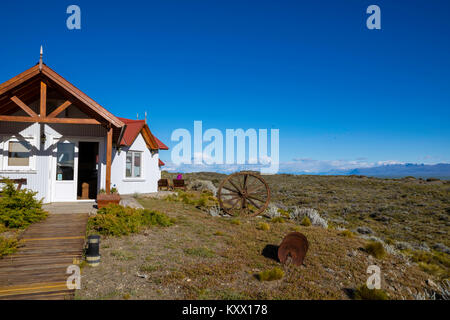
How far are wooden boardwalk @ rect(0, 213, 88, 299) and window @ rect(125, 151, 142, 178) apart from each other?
7.66m

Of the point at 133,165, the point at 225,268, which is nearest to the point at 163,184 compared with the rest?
the point at 133,165

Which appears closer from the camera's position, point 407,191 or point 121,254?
point 121,254

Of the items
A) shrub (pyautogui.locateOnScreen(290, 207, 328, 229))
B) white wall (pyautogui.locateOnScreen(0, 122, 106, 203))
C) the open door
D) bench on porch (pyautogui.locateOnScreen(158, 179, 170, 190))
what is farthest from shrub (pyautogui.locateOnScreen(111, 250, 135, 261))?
bench on porch (pyautogui.locateOnScreen(158, 179, 170, 190))

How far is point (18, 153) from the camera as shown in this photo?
10.9 meters

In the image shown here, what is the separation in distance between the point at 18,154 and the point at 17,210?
405 cm

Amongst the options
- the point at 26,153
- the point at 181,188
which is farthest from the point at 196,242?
the point at 181,188

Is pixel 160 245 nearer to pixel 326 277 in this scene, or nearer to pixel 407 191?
pixel 326 277

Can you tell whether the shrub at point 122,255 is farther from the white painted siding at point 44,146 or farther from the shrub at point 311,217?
the shrub at point 311,217

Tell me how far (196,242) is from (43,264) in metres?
3.83

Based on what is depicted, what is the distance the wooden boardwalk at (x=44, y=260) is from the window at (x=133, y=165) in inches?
302

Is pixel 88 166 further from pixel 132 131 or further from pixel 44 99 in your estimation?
pixel 44 99

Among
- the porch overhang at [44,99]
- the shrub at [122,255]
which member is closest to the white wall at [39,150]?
the porch overhang at [44,99]

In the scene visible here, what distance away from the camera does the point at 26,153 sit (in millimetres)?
10977
